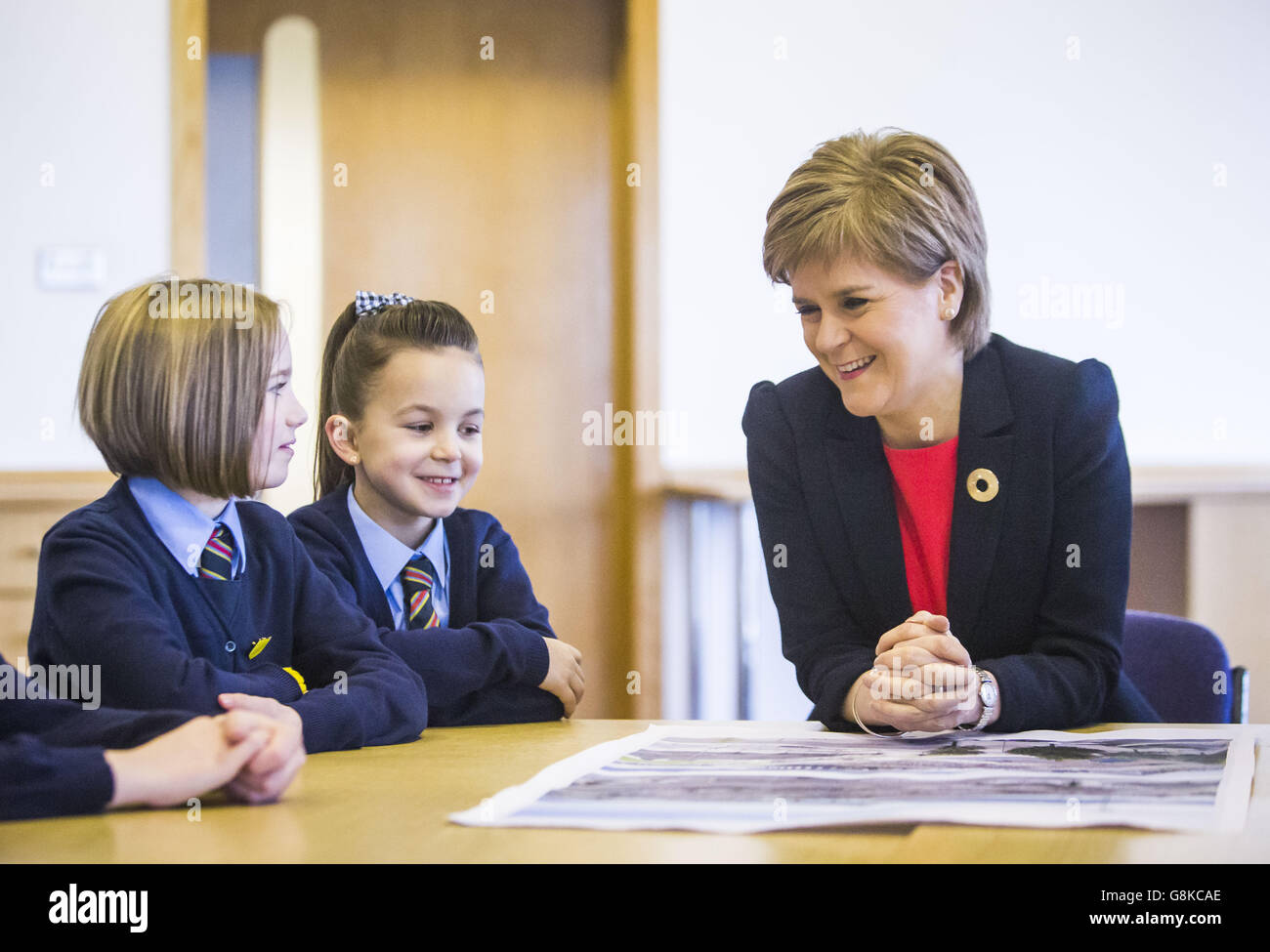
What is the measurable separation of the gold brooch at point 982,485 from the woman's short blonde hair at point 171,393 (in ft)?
2.37

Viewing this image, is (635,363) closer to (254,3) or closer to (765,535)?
(254,3)

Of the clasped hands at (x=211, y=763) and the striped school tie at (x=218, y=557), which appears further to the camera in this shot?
the striped school tie at (x=218, y=557)

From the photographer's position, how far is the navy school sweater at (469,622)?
4.09 feet

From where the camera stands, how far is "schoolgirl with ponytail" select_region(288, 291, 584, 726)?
1.27 metres

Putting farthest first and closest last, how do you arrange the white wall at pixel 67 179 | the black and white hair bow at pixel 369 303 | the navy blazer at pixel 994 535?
1. the white wall at pixel 67 179
2. the black and white hair bow at pixel 369 303
3. the navy blazer at pixel 994 535

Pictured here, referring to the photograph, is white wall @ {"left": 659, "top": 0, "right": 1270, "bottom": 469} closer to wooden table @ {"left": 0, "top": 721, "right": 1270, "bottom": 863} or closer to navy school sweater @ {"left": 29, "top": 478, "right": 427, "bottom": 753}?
Result: navy school sweater @ {"left": 29, "top": 478, "right": 427, "bottom": 753}

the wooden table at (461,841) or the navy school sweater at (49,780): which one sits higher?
the navy school sweater at (49,780)

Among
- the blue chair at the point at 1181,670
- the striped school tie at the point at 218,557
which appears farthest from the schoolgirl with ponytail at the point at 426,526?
the blue chair at the point at 1181,670

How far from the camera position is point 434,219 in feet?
11.8

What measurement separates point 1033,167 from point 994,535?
2.50 m

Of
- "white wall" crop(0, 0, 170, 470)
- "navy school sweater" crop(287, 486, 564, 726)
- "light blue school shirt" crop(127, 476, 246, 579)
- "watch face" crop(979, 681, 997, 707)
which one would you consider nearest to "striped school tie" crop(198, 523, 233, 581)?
"light blue school shirt" crop(127, 476, 246, 579)

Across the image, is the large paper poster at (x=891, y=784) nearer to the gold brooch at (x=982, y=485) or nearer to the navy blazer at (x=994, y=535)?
the navy blazer at (x=994, y=535)

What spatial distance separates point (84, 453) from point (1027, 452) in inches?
105

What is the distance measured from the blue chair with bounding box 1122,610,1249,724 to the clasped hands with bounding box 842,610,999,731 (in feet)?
1.83
